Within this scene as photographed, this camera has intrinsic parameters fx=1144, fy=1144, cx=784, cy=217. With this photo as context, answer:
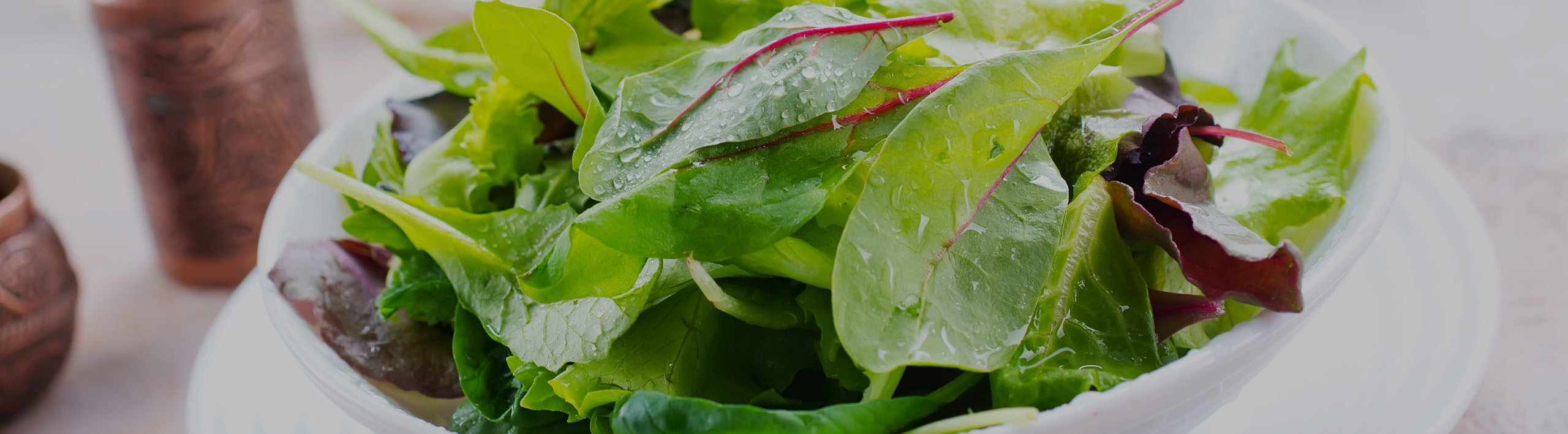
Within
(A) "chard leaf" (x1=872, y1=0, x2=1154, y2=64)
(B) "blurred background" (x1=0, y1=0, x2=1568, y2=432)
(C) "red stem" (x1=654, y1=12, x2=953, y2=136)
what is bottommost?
(B) "blurred background" (x1=0, y1=0, x2=1568, y2=432)

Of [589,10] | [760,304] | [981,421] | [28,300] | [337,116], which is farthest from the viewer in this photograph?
[337,116]

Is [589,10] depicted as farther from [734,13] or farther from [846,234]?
[846,234]

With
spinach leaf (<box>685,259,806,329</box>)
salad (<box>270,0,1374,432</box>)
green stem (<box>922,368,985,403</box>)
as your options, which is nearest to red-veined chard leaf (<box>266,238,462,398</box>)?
salad (<box>270,0,1374,432</box>)

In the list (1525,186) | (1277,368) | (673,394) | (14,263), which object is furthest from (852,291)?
(1525,186)

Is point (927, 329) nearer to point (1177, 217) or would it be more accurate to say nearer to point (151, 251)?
point (1177, 217)

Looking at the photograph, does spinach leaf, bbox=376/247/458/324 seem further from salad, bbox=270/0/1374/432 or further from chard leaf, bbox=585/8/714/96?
chard leaf, bbox=585/8/714/96

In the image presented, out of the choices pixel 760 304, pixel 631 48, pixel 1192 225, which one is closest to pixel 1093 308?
pixel 1192 225
